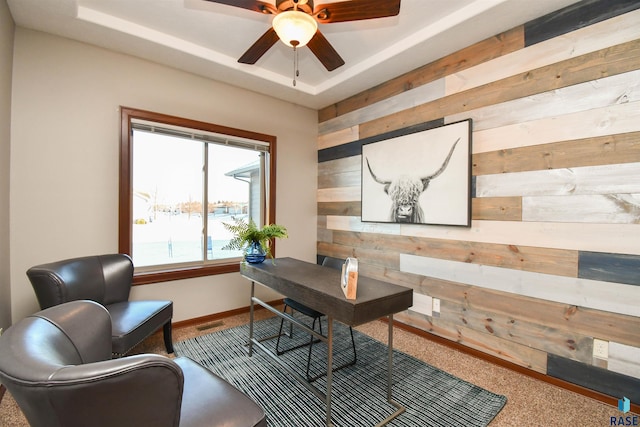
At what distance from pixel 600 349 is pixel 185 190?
3874 millimetres

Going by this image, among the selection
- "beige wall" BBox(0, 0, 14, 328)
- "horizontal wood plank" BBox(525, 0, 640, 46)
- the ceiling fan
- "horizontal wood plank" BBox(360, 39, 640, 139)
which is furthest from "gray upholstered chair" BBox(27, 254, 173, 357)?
"horizontal wood plank" BBox(525, 0, 640, 46)

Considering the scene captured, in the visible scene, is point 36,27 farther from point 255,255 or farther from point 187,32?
point 255,255

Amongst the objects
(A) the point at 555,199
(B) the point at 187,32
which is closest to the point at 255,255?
(B) the point at 187,32

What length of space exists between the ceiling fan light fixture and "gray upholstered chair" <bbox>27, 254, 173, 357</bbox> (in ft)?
7.44

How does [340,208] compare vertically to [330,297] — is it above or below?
above

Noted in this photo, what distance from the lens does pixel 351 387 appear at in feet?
6.97

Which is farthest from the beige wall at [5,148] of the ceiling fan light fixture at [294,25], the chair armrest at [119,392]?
the chair armrest at [119,392]

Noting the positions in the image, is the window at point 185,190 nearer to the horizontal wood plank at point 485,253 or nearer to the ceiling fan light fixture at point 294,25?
the horizontal wood plank at point 485,253

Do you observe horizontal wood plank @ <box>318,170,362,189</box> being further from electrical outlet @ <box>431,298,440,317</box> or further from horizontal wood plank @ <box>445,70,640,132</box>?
electrical outlet @ <box>431,298,440,317</box>

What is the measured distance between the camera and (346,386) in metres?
2.13

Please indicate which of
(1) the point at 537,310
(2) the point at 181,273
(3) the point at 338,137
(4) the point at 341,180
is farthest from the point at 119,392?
(3) the point at 338,137

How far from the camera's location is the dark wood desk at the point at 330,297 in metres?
1.62

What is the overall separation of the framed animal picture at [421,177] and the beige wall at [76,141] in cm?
193

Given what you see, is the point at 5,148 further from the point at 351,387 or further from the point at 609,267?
the point at 609,267
